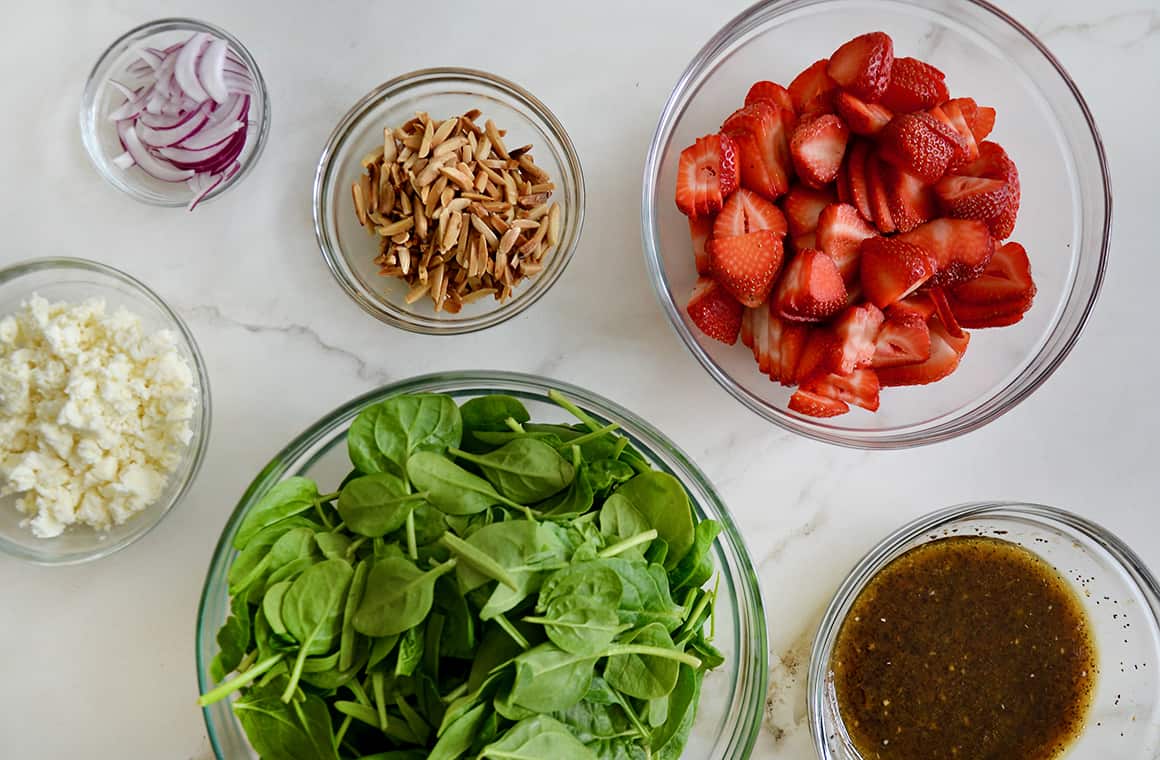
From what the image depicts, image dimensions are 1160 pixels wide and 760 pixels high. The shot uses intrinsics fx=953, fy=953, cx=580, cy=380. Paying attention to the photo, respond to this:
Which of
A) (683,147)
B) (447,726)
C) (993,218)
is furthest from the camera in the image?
(683,147)

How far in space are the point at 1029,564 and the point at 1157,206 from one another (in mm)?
572

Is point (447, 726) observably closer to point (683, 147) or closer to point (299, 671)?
point (299, 671)

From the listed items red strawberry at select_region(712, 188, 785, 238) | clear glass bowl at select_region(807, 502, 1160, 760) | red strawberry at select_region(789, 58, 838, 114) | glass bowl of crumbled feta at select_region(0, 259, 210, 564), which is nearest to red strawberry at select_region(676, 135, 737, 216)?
red strawberry at select_region(712, 188, 785, 238)

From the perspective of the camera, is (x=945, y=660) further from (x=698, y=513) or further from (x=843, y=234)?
(x=843, y=234)

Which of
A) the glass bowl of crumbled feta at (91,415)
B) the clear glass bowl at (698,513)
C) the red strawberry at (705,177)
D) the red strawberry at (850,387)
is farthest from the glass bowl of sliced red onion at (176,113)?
the red strawberry at (850,387)

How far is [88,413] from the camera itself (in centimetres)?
118

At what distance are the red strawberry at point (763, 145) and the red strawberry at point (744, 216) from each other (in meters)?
0.02

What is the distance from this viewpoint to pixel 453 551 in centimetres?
100

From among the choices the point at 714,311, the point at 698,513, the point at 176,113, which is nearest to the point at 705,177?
the point at 714,311

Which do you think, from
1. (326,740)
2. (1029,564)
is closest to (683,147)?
(1029,564)

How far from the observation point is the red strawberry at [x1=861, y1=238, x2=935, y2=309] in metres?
1.22

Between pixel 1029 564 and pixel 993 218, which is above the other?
pixel 993 218

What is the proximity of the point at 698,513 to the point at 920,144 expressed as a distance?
0.55 meters

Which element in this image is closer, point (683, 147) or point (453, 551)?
point (453, 551)
